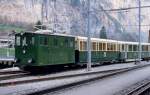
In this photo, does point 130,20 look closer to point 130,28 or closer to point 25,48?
point 130,28

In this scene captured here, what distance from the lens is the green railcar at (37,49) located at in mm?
28734

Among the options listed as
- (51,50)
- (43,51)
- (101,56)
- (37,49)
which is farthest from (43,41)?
(101,56)

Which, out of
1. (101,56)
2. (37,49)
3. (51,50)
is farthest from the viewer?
(101,56)

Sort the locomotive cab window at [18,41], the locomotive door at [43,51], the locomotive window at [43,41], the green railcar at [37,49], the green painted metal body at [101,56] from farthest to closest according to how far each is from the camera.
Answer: the green painted metal body at [101,56] < the locomotive cab window at [18,41] < the locomotive window at [43,41] < the locomotive door at [43,51] < the green railcar at [37,49]

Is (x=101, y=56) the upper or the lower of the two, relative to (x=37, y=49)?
lower

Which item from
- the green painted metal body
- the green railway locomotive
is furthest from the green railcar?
the green painted metal body

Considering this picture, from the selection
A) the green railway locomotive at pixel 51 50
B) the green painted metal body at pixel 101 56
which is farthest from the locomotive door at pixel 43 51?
the green painted metal body at pixel 101 56

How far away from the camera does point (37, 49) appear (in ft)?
94.1

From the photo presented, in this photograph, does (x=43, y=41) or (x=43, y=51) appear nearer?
(x=43, y=51)

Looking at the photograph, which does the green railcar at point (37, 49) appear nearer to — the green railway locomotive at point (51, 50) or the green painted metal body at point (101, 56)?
the green railway locomotive at point (51, 50)

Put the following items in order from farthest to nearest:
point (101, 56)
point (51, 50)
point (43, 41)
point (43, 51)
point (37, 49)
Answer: point (101, 56) → point (51, 50) → point (43, 41) → point (43, 51) → point (37, 49)

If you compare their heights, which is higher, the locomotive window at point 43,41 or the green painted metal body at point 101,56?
the locomotive window at point 43,41

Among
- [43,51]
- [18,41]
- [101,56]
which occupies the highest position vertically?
[18,41]

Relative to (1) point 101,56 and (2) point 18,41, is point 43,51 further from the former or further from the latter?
(1) point 101,56
